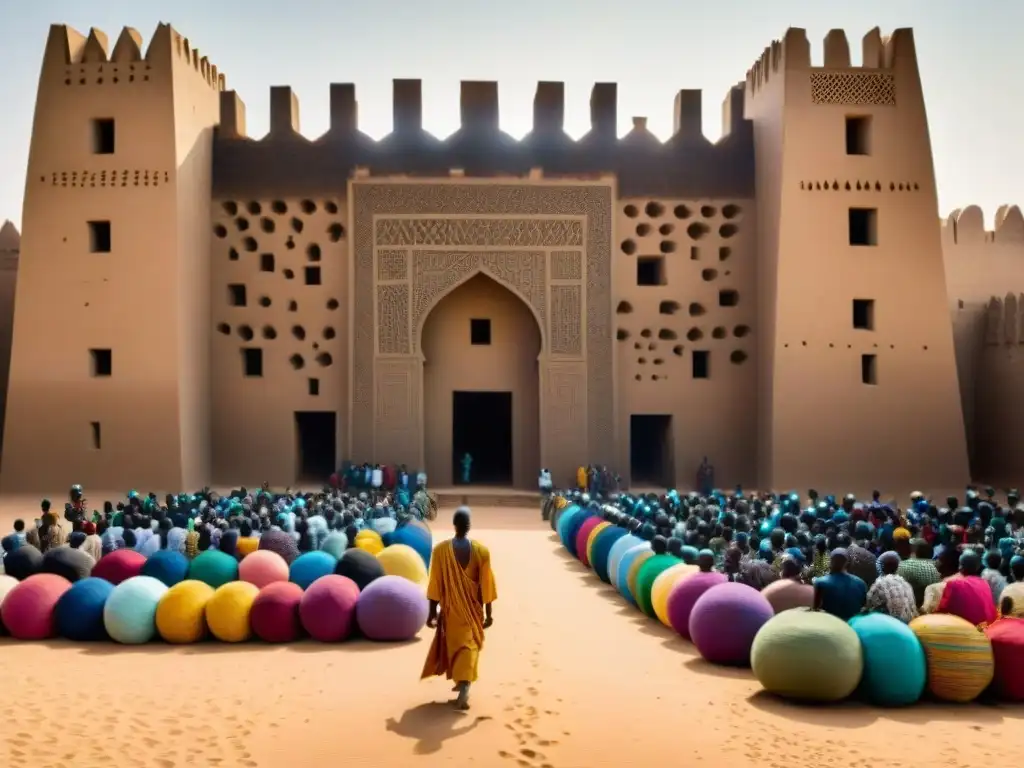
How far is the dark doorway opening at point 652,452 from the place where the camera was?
19266 mm

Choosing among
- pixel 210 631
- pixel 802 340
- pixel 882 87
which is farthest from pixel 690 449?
pixel 210 631

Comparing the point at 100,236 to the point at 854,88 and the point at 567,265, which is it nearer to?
the point at 567,265

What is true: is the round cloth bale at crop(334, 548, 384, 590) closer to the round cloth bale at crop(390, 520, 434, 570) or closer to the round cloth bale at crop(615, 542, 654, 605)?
the round cloth bale at crop(390, 520, 434, 570)

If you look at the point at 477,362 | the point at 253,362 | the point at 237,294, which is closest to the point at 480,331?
the point at 477,362

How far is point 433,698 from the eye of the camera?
19.2ft

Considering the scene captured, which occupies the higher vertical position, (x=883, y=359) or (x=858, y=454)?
(x=883, y=359)

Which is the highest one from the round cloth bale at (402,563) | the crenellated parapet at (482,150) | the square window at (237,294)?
the crenellated parapet at (482,150)

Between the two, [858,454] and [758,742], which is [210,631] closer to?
[758,742]

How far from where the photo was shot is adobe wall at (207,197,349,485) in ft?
61.7

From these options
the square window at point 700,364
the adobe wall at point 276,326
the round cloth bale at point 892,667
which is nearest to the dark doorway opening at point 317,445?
the adobe wall at point 276,326

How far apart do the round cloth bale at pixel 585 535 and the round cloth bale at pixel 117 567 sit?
480 cm

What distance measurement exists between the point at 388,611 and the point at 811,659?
316cm

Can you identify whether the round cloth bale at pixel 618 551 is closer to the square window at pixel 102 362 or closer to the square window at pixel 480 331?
the square window at pixel 480 331

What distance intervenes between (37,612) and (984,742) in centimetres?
667
